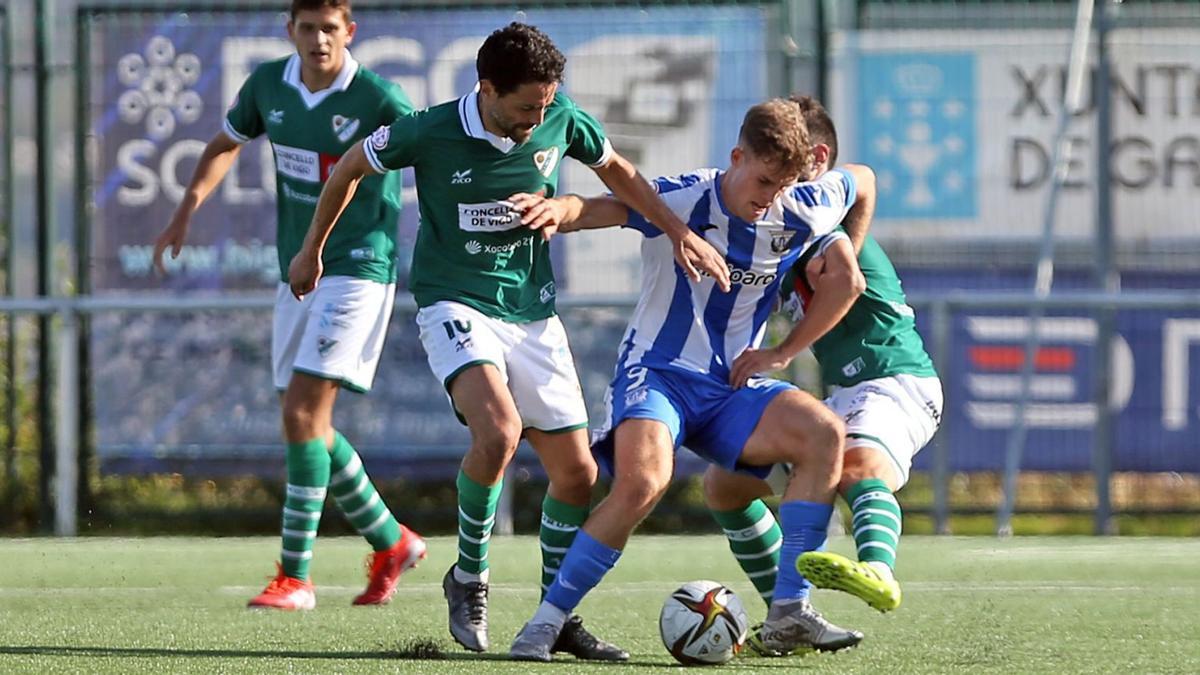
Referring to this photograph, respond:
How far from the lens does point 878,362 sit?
19.2ft

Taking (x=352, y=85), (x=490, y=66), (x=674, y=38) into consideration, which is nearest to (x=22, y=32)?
(x=674, y=38)

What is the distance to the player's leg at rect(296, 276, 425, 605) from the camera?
21.7 feet

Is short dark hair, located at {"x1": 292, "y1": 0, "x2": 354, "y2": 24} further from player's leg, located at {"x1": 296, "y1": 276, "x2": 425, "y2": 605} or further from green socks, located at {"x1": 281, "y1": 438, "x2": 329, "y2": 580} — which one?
green socks, located at {"x1": 281, "y1": 438, "x2": 329, "y2": 580}

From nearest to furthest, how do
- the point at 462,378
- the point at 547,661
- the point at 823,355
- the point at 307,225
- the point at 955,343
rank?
the point at 547,661 < the point at 462,378 < the point at 823,355 < the point at 307,225 < the point at 955,343

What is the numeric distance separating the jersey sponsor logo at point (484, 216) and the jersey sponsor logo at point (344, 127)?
1.31m

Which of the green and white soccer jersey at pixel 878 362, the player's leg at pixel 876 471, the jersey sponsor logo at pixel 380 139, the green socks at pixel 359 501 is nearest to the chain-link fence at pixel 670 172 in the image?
the green socks at pixel 359 501

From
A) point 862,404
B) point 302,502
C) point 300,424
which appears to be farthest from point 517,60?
point 302,502

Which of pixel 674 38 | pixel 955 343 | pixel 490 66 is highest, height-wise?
pixel 674 38

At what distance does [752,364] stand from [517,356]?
620mm

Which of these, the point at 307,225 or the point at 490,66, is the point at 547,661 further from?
the point at 307,225

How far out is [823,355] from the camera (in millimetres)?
5969

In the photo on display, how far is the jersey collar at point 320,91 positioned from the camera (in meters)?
6.75

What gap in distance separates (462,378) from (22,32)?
20.4 feet

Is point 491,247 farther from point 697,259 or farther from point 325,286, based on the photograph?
point 325,286
